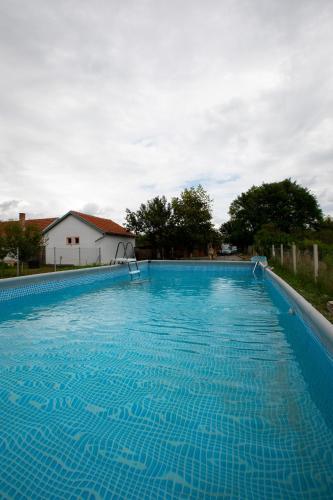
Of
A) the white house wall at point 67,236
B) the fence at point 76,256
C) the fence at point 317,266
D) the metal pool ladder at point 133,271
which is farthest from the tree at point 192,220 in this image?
the fence at point 317,266

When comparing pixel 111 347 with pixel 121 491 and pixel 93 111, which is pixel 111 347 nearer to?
pixel 121 491

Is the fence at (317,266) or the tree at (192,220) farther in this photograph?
the tree at (192,220)

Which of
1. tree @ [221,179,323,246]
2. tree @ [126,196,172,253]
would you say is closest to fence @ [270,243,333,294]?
tree @ [126,196,172,253]

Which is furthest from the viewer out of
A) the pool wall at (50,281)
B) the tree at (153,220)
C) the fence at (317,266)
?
the tree at (153,220)

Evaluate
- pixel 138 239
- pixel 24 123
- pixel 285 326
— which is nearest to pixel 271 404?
pixel 285 326

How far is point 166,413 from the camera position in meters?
2.41

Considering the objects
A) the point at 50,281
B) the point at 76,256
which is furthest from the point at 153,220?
the point at 50,281

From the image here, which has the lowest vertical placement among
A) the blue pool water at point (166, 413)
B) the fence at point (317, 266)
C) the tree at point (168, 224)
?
the blue pool water at point (166, 413)

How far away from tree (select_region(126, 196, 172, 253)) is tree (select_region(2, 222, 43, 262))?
11.5 meters

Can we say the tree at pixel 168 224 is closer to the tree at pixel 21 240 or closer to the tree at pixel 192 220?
the tree at pixel 192 220

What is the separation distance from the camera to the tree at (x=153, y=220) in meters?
24.3

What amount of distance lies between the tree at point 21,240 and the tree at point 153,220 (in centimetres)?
1150

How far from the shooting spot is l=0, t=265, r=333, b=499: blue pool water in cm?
168

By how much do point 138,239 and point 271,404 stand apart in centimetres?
2680
